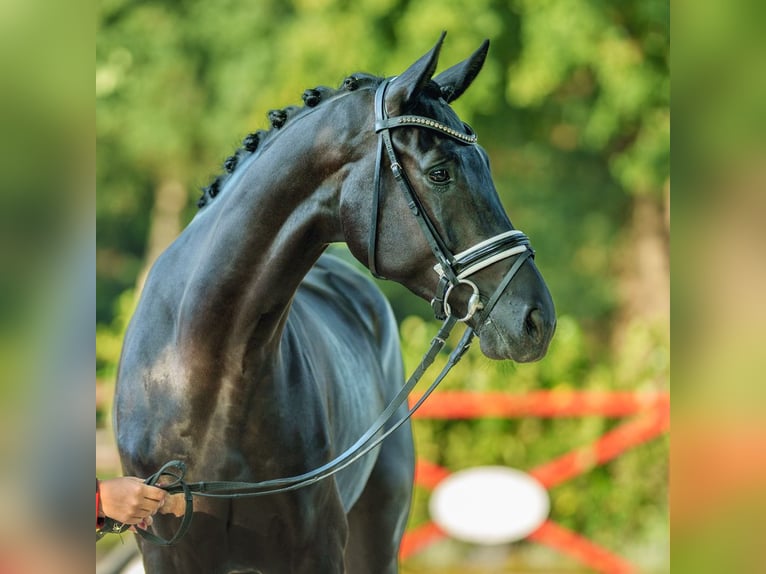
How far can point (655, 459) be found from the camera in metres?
7.77

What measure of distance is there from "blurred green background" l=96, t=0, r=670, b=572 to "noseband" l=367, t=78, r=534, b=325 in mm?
5225

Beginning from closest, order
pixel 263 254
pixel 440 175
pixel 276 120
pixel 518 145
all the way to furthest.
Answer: pixel 440 175 → pixel 263 254 → pixel 276 120 → pixel 518 145

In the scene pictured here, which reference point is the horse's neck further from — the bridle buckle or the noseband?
the bridle buckle

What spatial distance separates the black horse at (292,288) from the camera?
243 cm

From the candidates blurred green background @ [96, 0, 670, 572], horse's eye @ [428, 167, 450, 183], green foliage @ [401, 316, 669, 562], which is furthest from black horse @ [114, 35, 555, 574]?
blurred green background @ [96, 0, 670, 572]

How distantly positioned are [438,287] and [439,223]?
0.15m

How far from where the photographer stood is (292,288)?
267 centimetres

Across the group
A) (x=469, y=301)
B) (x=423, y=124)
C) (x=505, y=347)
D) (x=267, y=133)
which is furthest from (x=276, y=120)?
(x=505, y=347)

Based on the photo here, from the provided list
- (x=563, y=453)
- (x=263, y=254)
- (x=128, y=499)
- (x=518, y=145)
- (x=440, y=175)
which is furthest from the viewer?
(x=518, y=145)

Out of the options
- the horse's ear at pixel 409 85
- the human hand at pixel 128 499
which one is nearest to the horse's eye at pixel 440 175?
the horse's ear at pixel 409 85

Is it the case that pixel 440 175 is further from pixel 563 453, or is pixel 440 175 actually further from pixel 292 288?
pixel 563 453

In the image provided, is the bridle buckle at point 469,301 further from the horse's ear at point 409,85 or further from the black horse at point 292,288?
the horse's ear at point 409,85

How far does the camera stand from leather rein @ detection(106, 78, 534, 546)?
2391 millimetres
